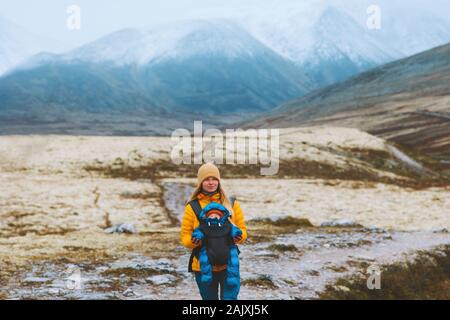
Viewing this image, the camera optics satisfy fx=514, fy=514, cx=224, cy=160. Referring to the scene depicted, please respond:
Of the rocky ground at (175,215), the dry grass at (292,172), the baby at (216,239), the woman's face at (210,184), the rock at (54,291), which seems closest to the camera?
the baby at (216,239)

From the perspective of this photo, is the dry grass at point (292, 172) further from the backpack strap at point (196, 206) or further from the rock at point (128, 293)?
the backpack strap at point (196, 206)

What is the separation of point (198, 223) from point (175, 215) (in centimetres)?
4045

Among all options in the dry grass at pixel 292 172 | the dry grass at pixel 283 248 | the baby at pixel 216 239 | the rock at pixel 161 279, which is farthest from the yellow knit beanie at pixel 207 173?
the dry grass at pixel 292 172

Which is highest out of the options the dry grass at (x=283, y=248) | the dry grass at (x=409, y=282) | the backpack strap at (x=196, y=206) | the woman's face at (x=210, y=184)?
the woman's face at (x=210, y=184)

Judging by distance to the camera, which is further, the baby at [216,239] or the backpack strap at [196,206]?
the backpack strap at [196,206]

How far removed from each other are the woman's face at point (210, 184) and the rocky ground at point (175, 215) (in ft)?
19.3

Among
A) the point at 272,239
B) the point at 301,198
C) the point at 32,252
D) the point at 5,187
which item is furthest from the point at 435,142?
the point at 32,252

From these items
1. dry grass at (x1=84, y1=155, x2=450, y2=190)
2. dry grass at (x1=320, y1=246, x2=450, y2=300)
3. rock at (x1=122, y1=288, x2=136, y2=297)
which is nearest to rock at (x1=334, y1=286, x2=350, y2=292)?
dry grass at (x1=320, y1=246, x2=450, y2=300)

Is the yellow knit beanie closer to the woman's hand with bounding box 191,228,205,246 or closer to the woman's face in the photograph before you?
the woman's face

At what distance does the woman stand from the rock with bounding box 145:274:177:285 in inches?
252

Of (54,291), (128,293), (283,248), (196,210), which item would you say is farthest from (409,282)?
(54,291)

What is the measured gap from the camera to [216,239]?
11445 mm

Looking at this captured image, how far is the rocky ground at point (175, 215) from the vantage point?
18.8 metres
